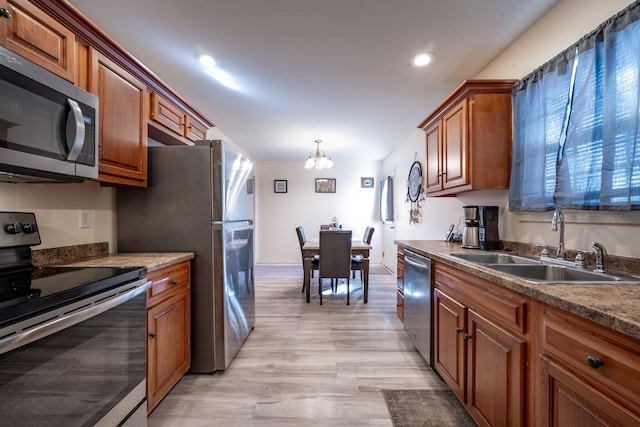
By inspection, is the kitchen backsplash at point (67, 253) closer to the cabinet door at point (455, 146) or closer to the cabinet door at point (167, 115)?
the cabinet door at point (167, 115)

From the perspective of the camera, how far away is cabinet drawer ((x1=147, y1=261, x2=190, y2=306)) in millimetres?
1456

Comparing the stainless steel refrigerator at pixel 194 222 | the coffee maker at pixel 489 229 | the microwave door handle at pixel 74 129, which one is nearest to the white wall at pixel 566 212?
the coffee maker at pixel 489 229

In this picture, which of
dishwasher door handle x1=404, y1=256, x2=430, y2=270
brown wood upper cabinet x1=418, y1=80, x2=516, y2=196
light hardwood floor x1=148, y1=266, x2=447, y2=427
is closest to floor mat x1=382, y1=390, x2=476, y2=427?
light hardwood floor x1=148, y1=266, x2=447, y2=427

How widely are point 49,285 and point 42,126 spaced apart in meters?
0.63

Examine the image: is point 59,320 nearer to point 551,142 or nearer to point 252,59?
point 252,59

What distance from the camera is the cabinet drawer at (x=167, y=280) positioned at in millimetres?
1456

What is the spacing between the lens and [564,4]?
5.08 feet

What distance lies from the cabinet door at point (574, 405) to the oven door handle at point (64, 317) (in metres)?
1.58

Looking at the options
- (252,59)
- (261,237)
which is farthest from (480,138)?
(261,237)

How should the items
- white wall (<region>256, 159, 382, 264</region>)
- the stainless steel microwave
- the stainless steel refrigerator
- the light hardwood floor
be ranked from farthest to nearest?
white wall (<region>256, 159, 382, 264</region>), the stainless steel refrigerator, the light hardwood floor, the stainless steel microwave

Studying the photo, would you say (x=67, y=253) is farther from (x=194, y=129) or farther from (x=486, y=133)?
(x=486, y=133)

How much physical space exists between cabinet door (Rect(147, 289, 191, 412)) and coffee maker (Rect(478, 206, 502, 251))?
222cm

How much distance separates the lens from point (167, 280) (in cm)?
159

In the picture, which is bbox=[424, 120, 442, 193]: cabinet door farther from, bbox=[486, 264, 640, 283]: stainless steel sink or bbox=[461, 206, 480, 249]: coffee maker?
bbox=[486, 264, 640, 283]: stainless steel sink
